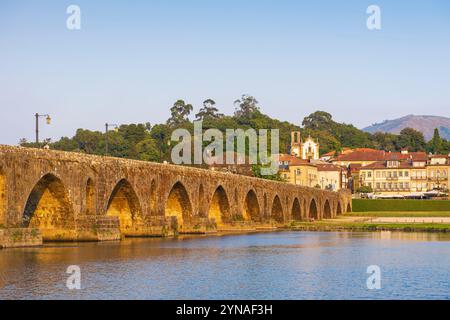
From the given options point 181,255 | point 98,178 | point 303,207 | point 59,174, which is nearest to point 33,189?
point 59,174

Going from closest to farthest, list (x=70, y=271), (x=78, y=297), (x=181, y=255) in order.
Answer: (x=78, y=297), (x=70, y=271), (x=181, y=255)

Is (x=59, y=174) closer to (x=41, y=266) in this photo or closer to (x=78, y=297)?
(x=41, y=266)

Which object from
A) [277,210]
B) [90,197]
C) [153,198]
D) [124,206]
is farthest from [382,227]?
[90,197]

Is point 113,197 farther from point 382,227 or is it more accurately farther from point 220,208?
point 382,227

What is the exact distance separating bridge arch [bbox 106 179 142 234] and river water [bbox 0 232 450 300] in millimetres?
4536

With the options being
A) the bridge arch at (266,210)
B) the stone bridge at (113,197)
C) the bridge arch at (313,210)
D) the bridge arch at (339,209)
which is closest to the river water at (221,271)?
the stone bridge at (113,197)

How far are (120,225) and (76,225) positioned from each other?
10.8 meters

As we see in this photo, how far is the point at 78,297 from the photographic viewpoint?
38594 millimetres

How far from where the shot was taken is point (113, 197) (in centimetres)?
7675

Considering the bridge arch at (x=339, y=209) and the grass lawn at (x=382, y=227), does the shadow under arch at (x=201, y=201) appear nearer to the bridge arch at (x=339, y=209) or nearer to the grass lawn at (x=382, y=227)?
the grass lawn at (x=382, y=227)

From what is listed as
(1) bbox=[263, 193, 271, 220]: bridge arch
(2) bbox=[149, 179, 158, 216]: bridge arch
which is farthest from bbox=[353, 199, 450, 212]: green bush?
(2) bbox=[149, 179, 158, 216]: bridge arch

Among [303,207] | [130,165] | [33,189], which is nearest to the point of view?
[33,189]

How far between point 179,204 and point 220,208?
14.5 meters

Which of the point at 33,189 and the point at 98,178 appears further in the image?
the point at 98,178
